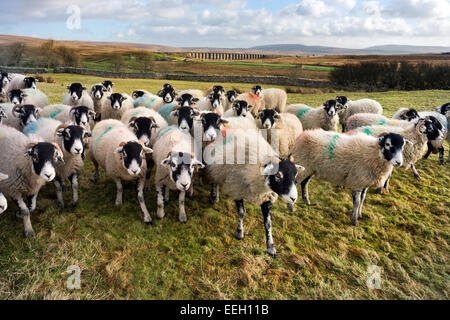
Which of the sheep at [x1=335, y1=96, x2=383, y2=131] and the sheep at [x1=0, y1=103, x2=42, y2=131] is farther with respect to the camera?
the sheep at [x1=335, y1=96, x2=383, y2=131]

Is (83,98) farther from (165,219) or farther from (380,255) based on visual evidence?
(380,255)

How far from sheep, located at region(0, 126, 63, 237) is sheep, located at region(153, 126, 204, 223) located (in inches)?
68.1

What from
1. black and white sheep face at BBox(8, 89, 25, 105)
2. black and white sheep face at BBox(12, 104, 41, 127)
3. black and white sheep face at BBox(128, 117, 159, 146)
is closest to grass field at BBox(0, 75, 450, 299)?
black and white sheep face at BBox(128, 117, 159, 146)

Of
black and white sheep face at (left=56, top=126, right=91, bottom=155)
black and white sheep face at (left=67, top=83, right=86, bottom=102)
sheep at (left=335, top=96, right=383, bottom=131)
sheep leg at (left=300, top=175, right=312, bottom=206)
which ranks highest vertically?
black and white sheep face at (left=67, top=83, right=86, bottom=102)

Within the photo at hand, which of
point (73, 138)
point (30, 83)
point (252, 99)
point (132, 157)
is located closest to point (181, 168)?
point (132, 157)

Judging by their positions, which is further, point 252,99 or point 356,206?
point 252,99

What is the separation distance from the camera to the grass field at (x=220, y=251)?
3520mm

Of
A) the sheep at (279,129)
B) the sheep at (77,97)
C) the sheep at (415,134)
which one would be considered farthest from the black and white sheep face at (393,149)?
the sheep at (77,97)

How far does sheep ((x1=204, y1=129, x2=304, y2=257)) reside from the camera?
3805 mm

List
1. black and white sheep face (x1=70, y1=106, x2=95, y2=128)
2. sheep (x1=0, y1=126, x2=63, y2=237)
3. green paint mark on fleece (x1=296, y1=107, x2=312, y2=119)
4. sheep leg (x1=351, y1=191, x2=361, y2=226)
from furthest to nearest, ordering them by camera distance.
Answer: green paint mark on fleece (x1=296, y1=107, x2=312, y2=119) < black and white sheep face (x1=70, y1=106, x2=95, y2=128) < sheep leg (x1=351, y1=191, x2=361, y2=226) < sheep (x1=0, y1=126, x2=63, y2=237)

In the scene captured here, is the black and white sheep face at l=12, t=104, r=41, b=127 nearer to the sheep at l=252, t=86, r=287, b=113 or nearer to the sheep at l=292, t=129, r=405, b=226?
the sheep at l=292, t=129, r=405, b=226

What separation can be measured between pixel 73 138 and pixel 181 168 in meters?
2.28

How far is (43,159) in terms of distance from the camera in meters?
3.91

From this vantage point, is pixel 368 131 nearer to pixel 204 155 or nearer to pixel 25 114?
pixel 204 155
